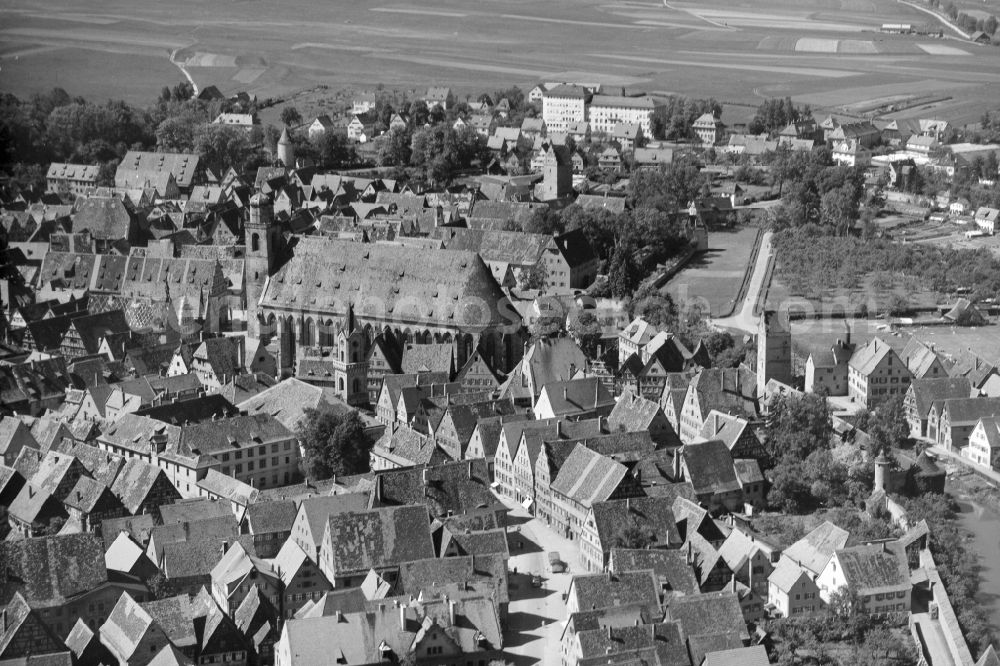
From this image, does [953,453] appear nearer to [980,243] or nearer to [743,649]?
[743,649]

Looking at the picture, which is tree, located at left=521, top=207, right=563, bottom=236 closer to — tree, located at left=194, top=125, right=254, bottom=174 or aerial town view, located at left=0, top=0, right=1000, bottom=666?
aerial town view, located at left=0, top=0, right=1000, bottom=666

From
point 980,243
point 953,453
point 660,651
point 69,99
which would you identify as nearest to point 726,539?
point 660,651

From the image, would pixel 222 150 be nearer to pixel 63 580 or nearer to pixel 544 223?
pixel 544 223

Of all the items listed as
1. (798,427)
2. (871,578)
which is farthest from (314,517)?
(798,427)

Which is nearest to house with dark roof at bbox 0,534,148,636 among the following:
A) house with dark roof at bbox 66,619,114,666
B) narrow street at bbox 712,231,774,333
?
house with dark roof at bbox 66,619,114,666

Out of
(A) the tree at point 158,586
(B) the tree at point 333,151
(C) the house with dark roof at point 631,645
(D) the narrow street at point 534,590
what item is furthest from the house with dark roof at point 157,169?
(C) the house with dark roof at point 631,645

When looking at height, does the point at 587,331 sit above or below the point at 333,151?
above
